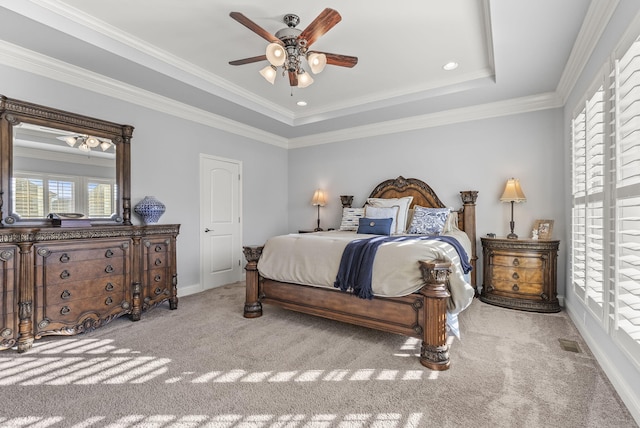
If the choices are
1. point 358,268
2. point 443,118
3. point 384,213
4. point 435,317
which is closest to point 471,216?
Result: point 384,213

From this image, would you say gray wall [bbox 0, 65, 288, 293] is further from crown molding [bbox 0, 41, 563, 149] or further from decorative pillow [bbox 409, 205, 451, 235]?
decorative pillow [bbox 409, 205, 451, 235]

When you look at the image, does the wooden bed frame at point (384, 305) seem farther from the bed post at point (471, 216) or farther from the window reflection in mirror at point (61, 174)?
the window reflection in mirror at point (61, 174)

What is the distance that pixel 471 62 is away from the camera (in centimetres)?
342

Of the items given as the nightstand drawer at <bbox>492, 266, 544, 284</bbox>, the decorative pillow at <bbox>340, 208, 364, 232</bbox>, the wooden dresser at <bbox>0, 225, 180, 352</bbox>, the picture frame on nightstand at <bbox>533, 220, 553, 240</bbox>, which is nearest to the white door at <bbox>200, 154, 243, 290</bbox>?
the wooden dresser at <bbox>0, 225, 180, 352</bbox>

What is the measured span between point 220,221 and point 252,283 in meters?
1.79

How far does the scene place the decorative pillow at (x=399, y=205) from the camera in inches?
173

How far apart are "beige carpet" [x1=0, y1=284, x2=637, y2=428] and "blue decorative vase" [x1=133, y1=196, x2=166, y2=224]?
122 cm

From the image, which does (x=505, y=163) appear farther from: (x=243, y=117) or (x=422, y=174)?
(x=243, y=117)

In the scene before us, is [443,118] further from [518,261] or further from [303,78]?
[303,78]

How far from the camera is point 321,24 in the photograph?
2.35 m

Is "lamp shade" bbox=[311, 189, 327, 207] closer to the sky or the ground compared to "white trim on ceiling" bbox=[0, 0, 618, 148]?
closer to the ground

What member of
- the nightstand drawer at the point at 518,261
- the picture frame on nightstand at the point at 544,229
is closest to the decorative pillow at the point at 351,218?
the nightstand drawer at the point at 518,261

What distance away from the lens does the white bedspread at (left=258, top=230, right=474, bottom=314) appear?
8.08 ft

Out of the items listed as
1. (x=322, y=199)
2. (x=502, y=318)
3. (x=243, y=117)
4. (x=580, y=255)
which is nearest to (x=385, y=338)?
(x=502, y=318)
